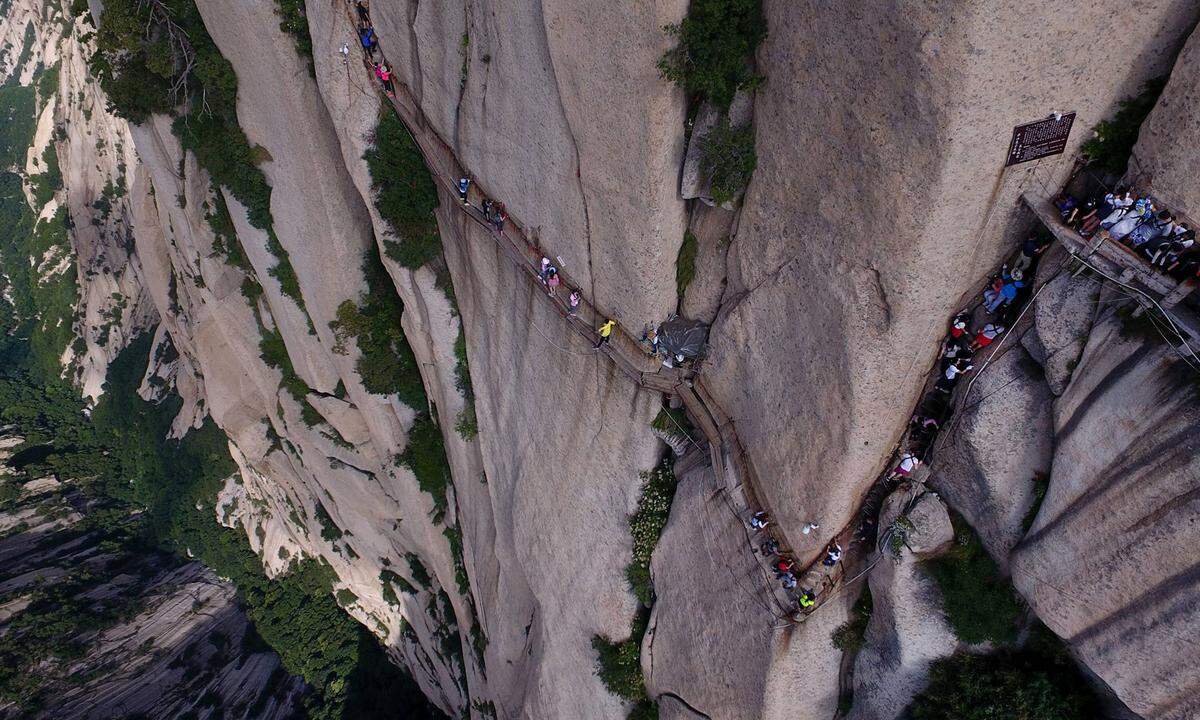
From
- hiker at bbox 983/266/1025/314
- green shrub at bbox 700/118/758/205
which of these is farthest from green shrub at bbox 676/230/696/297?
hiker at bbox 983/266/1025/314

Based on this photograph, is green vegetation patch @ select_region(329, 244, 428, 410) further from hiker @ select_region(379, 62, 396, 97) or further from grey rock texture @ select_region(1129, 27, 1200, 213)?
grey rock texture @ select_region(1129, 27, 1200, 213)

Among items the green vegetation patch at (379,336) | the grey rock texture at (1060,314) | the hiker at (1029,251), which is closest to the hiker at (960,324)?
the grey rock texture at (1060,314)

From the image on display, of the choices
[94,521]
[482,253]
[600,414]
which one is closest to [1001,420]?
[600,414]

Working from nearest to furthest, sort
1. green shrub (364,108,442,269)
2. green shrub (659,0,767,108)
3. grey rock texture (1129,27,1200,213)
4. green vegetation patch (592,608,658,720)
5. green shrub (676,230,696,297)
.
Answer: grey rock texture (1129,27,1200,213) → green shrub (659,0,767,108) → green shrub (676,230,696,297) → green shrub (364,108,442,269) → green vegetation patch (592,608,658,720)

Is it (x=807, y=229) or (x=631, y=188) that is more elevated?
(x=631, y=188)

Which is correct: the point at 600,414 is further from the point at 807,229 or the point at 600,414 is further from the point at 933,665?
the point at 933,665

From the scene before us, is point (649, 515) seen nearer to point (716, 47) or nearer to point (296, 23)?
point (716, 47)
